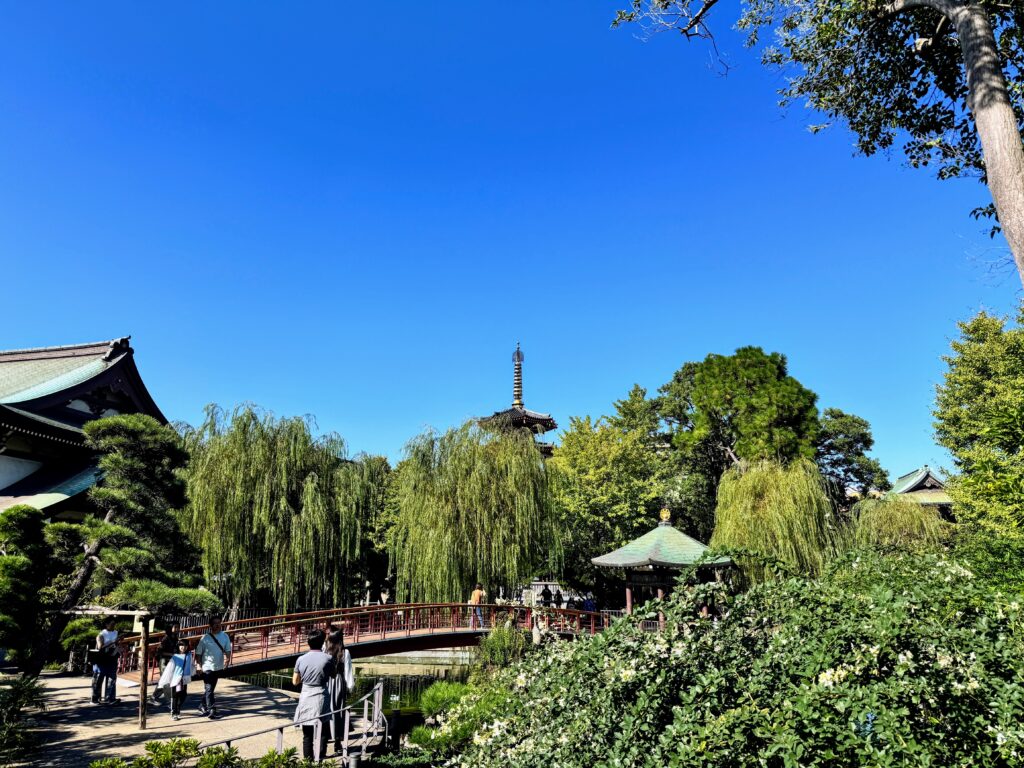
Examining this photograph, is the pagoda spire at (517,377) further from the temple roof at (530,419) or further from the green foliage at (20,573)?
the green foliage at (20,573)

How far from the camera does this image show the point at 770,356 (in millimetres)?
25141

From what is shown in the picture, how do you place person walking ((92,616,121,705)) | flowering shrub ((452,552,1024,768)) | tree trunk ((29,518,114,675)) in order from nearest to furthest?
flowering shrub ((452,552,1024,768)) < tree trunk ((29,518,114,675)) < person walking ((92,616,121,705))

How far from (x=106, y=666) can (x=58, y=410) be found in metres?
8.12

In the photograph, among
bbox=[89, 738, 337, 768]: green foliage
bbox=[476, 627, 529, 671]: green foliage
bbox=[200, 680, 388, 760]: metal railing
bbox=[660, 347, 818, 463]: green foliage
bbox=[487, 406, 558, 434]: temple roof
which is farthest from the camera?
bbox=[487, 406, 558, 434]: temple roof

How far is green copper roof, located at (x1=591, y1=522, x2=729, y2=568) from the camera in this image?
15.5 m

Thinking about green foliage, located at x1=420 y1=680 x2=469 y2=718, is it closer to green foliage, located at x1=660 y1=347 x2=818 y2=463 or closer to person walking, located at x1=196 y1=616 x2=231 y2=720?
person walking, located at x1=196 y1=616 x2=231 y2=720

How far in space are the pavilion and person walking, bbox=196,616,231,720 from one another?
9210 mm

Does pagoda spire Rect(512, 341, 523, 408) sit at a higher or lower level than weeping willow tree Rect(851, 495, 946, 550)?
higher

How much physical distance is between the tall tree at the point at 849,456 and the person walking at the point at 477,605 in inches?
746

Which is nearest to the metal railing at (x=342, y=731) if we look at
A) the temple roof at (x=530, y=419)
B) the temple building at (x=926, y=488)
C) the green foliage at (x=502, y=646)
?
the green foliage at (x=502, y=646)

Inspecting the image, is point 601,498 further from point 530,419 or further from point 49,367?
point 49,367

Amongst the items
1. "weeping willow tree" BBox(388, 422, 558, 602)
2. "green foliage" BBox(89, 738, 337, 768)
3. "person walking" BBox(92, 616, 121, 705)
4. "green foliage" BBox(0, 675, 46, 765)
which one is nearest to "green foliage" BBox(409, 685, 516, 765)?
"green foliage" BBox(89, 738, 337, 768)

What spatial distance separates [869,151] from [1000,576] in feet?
15.7

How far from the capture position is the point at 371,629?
47.2 ft
